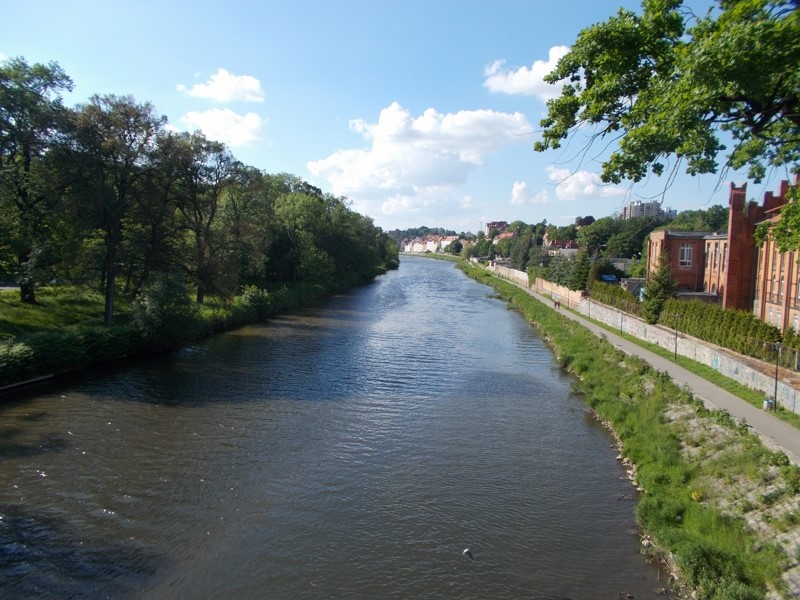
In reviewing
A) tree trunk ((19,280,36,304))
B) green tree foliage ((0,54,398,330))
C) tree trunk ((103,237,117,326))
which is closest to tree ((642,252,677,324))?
green tree foliage ((0,54,398,330))

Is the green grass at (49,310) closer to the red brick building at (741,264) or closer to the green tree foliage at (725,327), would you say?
the green tree foliage at (725,327)

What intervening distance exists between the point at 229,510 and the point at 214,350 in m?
17.9

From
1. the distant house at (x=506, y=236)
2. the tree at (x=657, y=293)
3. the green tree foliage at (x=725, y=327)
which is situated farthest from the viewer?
the distant house at (x=506, y=236)

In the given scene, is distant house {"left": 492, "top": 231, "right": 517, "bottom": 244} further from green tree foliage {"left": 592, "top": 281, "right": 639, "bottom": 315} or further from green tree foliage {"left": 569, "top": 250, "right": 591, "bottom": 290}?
green tree foliage {"left": 592, "top": 281, "right": 639, "bottom": 315}

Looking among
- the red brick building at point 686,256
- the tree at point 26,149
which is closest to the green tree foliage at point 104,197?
the tree at point 26,149

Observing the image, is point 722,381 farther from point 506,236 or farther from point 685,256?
point 506,236

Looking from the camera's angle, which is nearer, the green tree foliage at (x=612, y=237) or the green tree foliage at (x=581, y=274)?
the green tree foliage at (x=581, y=274)

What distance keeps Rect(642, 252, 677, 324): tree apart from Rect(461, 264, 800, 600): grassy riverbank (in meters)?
11.2

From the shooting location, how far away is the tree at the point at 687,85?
6.16 metres

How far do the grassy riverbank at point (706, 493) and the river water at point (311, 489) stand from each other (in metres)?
0.61

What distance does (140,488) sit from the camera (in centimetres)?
1287

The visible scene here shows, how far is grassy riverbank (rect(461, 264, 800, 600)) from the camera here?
9.09 m

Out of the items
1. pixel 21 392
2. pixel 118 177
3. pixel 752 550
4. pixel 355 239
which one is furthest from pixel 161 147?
pixel 355 239

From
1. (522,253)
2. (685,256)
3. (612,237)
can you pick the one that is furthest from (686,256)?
(522,253)
